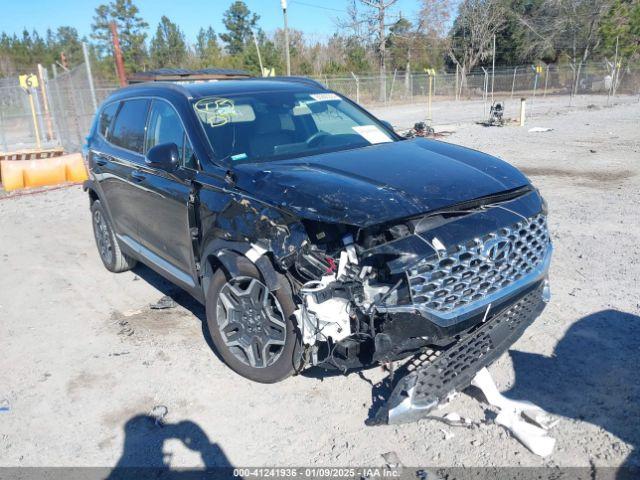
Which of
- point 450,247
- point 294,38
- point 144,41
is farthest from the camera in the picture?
point 144,41

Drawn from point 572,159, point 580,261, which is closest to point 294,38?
point 572,159

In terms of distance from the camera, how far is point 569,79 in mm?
37250

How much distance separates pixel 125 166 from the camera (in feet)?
16.2

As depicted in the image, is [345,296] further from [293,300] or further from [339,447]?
[339,447]

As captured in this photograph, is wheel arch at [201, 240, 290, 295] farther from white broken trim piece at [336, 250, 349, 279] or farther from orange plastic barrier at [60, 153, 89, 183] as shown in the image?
orange plastic barrier at [60, 153, 89, 183]

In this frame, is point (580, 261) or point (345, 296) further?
point (580, 261)

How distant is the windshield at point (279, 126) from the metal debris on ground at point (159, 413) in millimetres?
1703

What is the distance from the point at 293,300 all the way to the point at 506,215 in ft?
4.33

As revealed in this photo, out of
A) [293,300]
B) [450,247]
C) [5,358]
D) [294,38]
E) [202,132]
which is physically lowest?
[5,358]

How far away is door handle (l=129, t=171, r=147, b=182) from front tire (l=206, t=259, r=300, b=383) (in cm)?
142

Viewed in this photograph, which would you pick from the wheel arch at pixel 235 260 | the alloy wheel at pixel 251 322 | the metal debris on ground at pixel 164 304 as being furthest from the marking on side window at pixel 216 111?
the metal debris on ground at pixel 164 304

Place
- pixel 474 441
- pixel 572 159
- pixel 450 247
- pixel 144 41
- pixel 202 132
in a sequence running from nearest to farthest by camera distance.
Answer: pixel 450 247 < pixel 474 441 < pixel 202 132 < pixel 572 159 < pixel 144 41

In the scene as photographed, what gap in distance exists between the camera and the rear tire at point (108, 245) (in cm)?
588

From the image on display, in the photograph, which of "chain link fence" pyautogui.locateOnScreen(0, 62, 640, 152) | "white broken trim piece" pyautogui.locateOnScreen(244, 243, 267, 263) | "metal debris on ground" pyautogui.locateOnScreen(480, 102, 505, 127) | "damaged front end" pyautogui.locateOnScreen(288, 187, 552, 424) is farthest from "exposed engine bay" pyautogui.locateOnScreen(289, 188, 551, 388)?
"chain link fence" pyautogui.locateOnScreen(0, 62, 640, 152)
